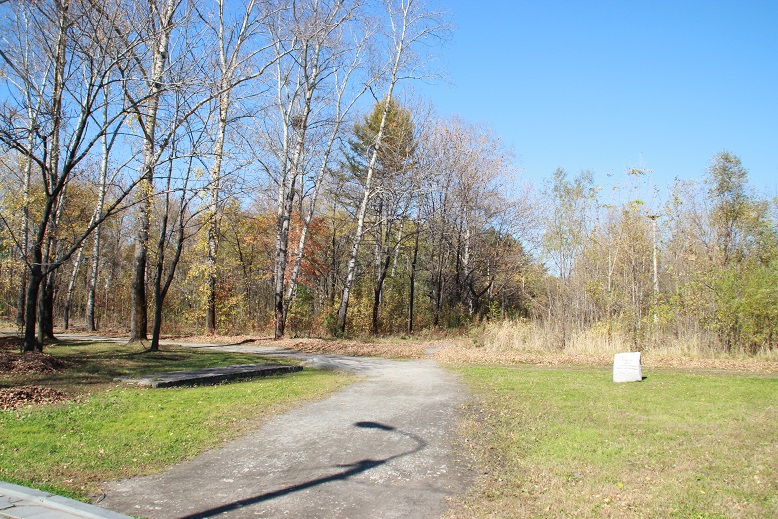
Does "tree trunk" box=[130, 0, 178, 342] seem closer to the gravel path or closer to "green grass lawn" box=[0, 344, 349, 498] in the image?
"green grass lawn" box=[0, 344, 349, 498]

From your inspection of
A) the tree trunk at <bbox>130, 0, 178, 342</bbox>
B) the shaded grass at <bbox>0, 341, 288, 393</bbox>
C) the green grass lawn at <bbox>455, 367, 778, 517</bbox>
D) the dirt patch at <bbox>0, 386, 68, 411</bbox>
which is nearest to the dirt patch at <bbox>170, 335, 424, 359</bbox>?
the shaded grass at <bbox>0, 341, 288, 393</bbox>

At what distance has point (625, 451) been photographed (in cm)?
583

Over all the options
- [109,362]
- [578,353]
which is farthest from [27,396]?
[578,353]

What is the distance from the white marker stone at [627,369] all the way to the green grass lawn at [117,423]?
5.71 m

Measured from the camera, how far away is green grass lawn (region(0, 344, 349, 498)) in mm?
4980

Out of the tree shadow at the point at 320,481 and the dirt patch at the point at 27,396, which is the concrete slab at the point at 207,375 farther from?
the tree shadow at the point at 320,481

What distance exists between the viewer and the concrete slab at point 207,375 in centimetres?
939

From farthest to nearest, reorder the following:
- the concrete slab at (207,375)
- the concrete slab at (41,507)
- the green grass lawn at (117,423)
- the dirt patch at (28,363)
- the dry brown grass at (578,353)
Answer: the dry brown grass at (578,353), the dirt patch at (28,363), the concrete slab at (207,375), the green grass lawn at (117,423), the concrete slab at (41,507)

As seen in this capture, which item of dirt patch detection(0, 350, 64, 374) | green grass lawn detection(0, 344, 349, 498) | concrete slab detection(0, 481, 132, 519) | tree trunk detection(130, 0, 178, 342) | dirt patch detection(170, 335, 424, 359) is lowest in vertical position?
dirt patch detection(170, 335, 424, 359)

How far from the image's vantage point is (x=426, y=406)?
28.3 feet

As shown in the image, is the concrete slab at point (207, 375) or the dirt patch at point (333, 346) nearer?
the concrete slab at point (207, 375)

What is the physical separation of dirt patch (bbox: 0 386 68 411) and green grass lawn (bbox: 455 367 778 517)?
5.97 meters

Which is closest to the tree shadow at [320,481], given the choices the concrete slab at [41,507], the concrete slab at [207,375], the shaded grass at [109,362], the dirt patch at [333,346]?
the concrete slab at [41,507]

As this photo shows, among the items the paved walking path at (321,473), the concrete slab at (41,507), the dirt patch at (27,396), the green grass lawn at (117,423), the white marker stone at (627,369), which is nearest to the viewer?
the concrete slab at (41,507)
